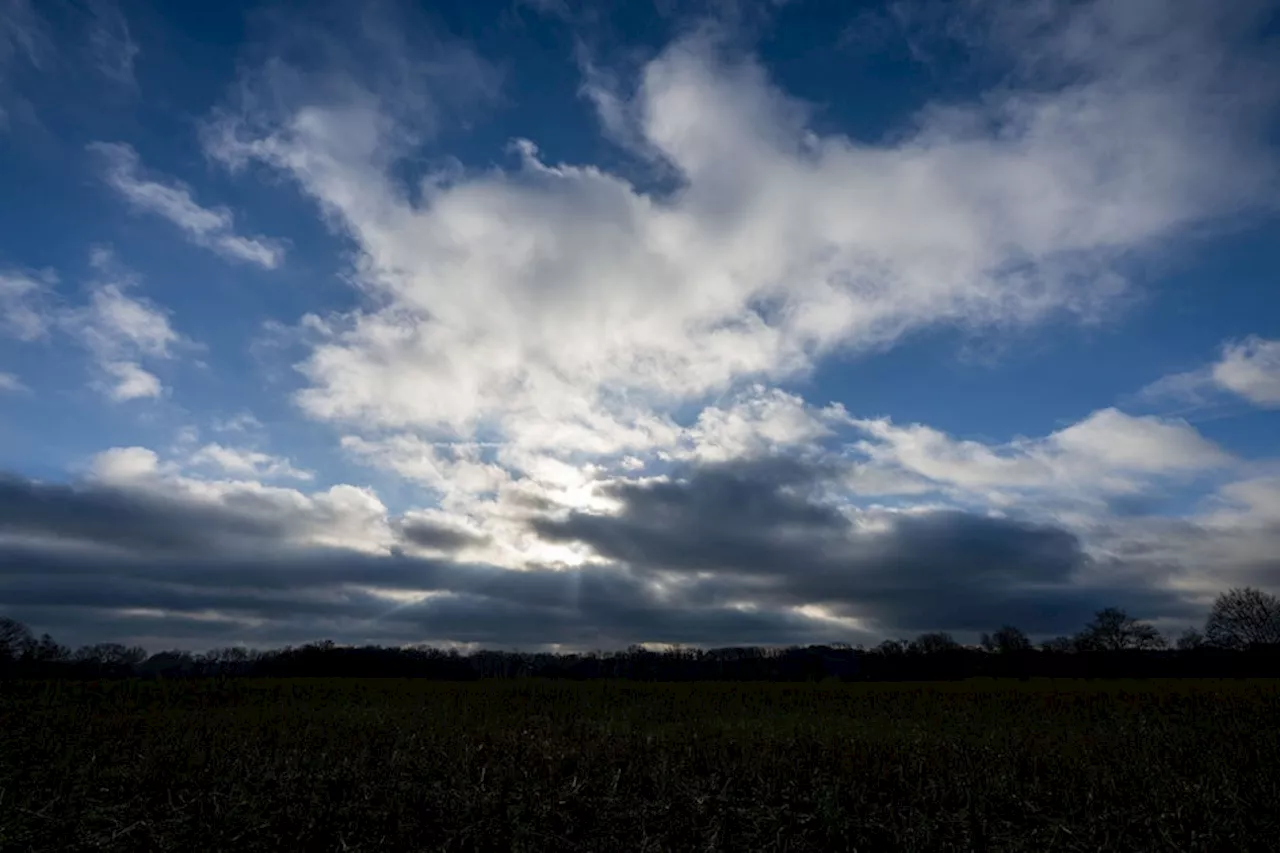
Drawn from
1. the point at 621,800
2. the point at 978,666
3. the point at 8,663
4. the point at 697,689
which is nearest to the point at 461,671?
the point at 697,689

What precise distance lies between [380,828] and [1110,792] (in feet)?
39.3

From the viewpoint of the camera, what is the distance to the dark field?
10.8m

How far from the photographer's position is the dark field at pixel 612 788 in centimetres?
1078

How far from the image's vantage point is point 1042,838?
35.6 ft

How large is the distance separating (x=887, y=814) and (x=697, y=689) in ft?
120

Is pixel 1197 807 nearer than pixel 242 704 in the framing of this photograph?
Yes

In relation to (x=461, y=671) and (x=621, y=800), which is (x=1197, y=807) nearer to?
(x=621, y=800)

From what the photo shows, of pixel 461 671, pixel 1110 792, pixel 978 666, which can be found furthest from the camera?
pixel 978 666

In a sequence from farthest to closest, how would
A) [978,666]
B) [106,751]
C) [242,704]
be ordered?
[978,666] → [242,704] → [106,751]

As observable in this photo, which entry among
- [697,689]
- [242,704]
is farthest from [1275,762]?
[242,704]

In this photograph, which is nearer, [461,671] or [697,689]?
[697,689]

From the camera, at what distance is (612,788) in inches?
510

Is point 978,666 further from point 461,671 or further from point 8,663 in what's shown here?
point 8,663

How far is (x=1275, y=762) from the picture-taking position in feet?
52.9
